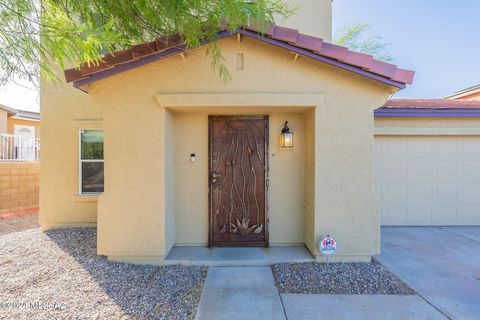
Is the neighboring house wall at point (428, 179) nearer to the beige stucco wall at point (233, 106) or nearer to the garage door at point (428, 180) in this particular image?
the garage door at point (428, 180)

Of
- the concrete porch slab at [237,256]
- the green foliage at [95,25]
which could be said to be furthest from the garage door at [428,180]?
the green foliage at [95,25]

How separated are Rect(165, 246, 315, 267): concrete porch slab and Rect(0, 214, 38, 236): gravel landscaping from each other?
5.23 meters

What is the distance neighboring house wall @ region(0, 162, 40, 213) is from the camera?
850 centimetres

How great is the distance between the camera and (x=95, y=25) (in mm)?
3707

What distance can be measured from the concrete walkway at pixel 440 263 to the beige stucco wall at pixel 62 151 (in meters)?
7.27

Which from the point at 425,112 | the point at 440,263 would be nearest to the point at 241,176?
the point at 440,263

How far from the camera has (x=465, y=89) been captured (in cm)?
1170

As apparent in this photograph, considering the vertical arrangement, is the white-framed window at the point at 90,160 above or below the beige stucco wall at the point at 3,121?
below

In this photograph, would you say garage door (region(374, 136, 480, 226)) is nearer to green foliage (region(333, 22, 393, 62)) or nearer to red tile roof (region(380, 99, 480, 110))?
red tile roof (region(380, 99, 480, 110))

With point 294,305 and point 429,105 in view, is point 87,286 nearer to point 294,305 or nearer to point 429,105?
point 294,305

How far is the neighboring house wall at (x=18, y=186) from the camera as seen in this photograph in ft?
27.9

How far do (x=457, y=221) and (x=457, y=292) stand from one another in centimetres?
418

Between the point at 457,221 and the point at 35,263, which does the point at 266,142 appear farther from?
the point at 457,221

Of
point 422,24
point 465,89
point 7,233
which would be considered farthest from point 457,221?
point 422,24
